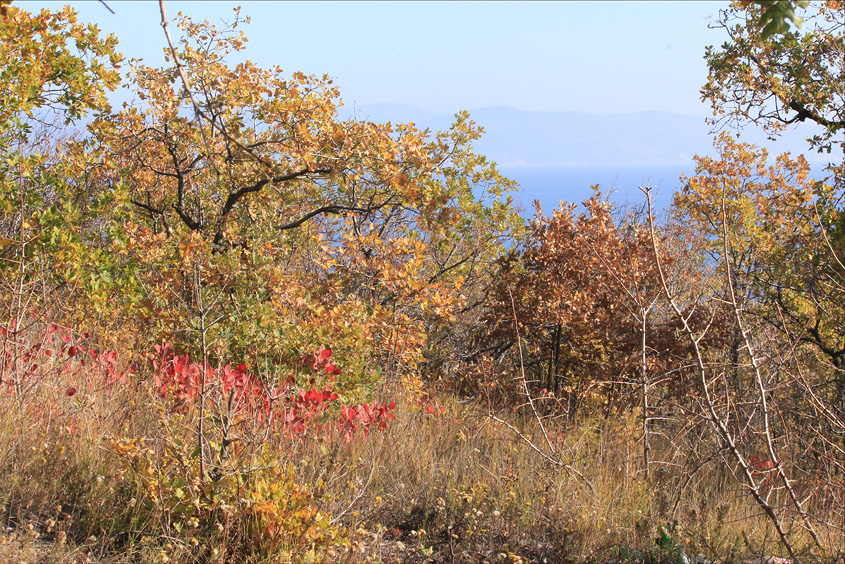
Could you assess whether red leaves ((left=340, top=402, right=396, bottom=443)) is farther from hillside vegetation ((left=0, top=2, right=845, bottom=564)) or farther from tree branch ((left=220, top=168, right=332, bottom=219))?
tree branch ((left=220, top=168, right=332, bottom=219))

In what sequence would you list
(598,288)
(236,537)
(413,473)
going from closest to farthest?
1. (236,537)
2. (413,473)
3. (598,288)

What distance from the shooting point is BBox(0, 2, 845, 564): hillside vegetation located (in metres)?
2.62

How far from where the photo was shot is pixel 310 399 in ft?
11.3

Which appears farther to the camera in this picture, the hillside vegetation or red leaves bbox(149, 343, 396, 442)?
red leaves bbox(149, 343, 396, 442)

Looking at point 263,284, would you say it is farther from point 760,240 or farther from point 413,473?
point 760,240

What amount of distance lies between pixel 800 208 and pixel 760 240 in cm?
60

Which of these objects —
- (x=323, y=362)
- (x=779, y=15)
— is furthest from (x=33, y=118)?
(x=779, y=15)

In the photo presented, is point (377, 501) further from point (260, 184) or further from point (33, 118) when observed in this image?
point (33, 118)

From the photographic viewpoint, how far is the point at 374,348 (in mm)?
5258

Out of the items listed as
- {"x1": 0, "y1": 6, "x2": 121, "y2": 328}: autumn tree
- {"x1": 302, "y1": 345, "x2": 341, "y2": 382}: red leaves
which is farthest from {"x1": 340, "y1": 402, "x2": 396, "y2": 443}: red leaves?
{"x1": 0, "y1": 6, "x2": 121, "y2": 328}: autumn tree

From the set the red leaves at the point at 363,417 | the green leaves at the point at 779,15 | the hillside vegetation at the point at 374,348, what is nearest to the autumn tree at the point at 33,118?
the hillside vegetation at the point at 374,348

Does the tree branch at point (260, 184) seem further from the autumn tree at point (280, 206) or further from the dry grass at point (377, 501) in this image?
the dry grass at point (377, 501)

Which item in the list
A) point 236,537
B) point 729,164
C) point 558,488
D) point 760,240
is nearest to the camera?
point 236,537


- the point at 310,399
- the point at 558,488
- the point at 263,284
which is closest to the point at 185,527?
the point at 310,399
